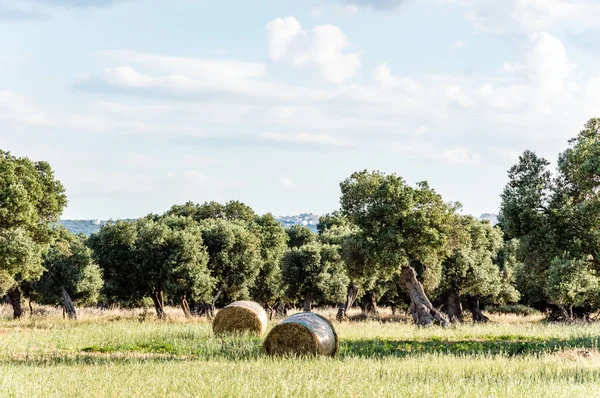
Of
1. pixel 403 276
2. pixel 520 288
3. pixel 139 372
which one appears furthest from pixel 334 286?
pixel 139 372

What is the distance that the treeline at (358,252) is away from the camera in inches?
1217

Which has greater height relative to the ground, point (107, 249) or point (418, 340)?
point (107, 249)

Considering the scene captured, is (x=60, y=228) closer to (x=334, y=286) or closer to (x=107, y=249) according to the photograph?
(x=107, y=249)

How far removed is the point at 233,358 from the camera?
2045 cm

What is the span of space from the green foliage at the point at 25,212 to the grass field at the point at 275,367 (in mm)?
5826

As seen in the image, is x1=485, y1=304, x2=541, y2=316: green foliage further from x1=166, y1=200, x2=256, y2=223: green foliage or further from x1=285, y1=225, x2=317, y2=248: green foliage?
x1=166, y1=200, x2=256, y2=223: green foliage

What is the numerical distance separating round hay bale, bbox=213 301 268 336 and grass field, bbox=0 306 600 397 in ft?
2.68

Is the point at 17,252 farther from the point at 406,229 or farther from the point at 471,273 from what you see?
the point at 471,273

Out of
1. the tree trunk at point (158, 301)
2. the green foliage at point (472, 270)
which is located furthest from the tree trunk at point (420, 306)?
the tree trunk at point (158, 301)

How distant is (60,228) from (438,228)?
3532 centimetres

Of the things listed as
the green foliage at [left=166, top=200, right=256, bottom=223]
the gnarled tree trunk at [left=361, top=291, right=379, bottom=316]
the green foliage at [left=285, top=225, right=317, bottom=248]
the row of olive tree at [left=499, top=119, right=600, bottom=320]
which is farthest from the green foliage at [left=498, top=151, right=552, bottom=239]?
the green foliage at [left=166, top=200, right=256, bottom=223]

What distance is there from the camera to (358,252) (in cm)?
3828

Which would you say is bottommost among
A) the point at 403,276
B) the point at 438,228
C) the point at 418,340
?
the point at 418,340

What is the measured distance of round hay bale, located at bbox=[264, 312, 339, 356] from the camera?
67.5 ft
